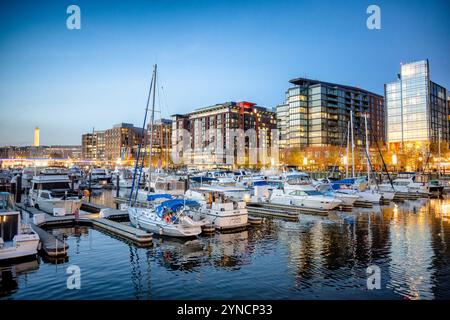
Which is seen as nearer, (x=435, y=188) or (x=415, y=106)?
(x=435, y=188)

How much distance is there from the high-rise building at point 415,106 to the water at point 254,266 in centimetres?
11714

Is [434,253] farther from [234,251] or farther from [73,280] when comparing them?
[73,280]

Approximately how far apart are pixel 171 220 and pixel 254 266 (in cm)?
877

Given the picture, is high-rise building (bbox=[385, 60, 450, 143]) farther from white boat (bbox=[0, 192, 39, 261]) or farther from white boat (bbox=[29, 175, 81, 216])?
white boat (bbox=[0, 192, 39, 261])

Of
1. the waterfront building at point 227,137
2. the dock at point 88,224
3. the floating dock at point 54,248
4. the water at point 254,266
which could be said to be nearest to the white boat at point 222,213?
the water at point 254,266

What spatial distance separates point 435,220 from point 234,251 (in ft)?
72.9

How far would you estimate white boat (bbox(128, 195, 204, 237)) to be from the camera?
2367 cm

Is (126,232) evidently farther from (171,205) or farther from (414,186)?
(414,186)

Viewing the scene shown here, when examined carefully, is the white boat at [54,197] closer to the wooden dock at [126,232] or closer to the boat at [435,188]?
the wooden dock at [126,232]

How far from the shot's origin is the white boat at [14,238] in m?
17.9

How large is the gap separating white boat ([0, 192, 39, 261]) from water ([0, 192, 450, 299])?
777 millimetres

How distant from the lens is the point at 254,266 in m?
17.8

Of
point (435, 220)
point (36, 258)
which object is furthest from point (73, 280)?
point (435, 220)

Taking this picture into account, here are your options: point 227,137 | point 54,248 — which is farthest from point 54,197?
point 227,137
